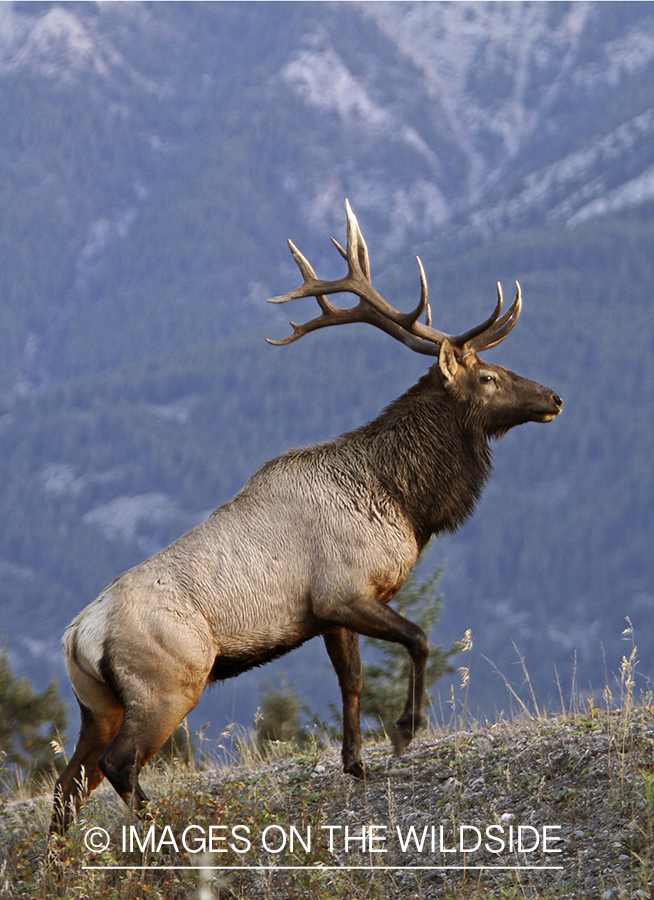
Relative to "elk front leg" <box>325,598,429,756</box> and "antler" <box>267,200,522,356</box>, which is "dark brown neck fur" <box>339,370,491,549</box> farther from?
"elk front leg" <box>325,598,429,756</box>

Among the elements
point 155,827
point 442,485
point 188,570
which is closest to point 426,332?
point 442,485

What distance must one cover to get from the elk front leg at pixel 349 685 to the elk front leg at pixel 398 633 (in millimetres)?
476

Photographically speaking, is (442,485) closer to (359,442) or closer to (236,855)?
(359,442)

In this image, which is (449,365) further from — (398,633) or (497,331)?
(398,633)

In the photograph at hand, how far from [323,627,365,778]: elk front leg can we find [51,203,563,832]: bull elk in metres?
0.01

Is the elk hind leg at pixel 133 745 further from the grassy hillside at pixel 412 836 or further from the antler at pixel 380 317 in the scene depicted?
the antler at pixel 380 317

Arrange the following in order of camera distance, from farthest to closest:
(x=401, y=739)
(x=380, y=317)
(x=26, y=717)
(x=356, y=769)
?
(x=26, y=717) → (x=380, y=317) → (x=356, y=769) → (x=401, y=739)

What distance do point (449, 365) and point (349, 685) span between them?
7.03 ft

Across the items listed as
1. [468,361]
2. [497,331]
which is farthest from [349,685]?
[497,331]

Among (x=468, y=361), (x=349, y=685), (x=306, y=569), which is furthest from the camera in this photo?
(x=468, y=361)

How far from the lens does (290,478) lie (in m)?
7.69

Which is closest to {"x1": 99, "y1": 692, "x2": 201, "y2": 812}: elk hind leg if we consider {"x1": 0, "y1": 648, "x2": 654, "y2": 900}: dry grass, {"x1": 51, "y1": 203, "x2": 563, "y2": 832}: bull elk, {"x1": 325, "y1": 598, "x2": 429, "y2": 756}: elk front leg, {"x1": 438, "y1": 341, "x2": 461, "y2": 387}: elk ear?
{"x1": 51, "y1": 203, "x2": 563, "y2": 832}: bull elk

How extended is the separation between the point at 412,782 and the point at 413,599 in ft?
46.6

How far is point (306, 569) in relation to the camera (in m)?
7.32
